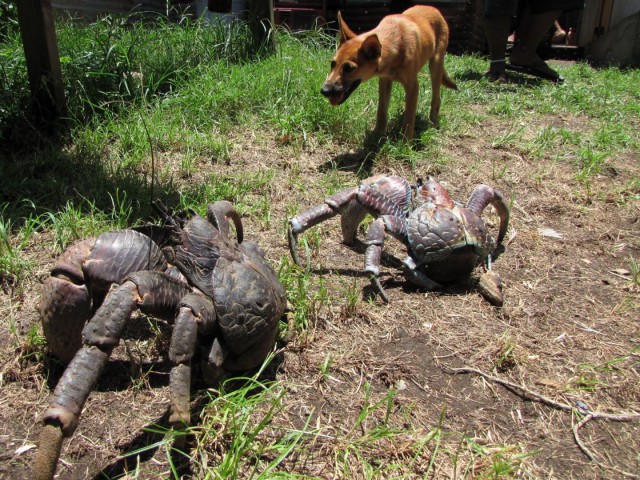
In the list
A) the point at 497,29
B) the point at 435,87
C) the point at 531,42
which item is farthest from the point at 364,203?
the point at 531,42

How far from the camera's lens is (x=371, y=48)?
4555 millimetres

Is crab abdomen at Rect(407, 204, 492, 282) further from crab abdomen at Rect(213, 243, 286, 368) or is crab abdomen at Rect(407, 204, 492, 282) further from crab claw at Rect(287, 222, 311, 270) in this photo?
crab abdomen at Rect(213, 243, 286, 368)

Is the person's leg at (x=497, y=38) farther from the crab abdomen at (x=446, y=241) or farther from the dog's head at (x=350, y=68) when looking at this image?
the crab abdomen at (x=446, y=241)

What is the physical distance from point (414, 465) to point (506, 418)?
1.73 ft

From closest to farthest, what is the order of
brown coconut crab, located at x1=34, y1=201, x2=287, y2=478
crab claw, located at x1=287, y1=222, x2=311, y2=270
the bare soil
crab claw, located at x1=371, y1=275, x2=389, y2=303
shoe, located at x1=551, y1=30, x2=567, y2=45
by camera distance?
brown coconut crab, located at x1=34, y1=201, x2=287, y2=478, the bare soil, crab claw, located at x1=371, y1=275, x2=389, y2=303, crab claw, located at x1=287, y1=222, x2=311, y2=270, shoe, located at x1=551, y1=30, x2=567, y2=45

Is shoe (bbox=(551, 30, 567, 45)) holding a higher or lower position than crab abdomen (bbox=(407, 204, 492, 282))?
higher

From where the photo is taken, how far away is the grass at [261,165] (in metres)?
2.08

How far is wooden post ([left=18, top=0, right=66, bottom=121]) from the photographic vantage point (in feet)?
14.1

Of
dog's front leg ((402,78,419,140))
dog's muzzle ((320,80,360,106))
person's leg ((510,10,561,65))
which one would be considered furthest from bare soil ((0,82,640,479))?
person's leg ((510,10,561,65))

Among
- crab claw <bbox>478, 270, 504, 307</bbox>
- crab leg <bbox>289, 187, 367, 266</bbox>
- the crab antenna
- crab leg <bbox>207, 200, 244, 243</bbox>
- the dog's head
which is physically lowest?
crab claw <bbox>478, 270, 504, 307</bbox>

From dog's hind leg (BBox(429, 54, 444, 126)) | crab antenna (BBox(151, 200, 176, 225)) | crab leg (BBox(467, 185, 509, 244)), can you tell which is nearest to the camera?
crab antenna (BBox(151, 200, 176, 225))

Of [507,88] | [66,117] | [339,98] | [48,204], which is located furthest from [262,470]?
[507,88]

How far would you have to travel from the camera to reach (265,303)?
88.2 inches

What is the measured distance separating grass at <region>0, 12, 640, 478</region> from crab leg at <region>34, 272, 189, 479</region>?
1.57 feet
